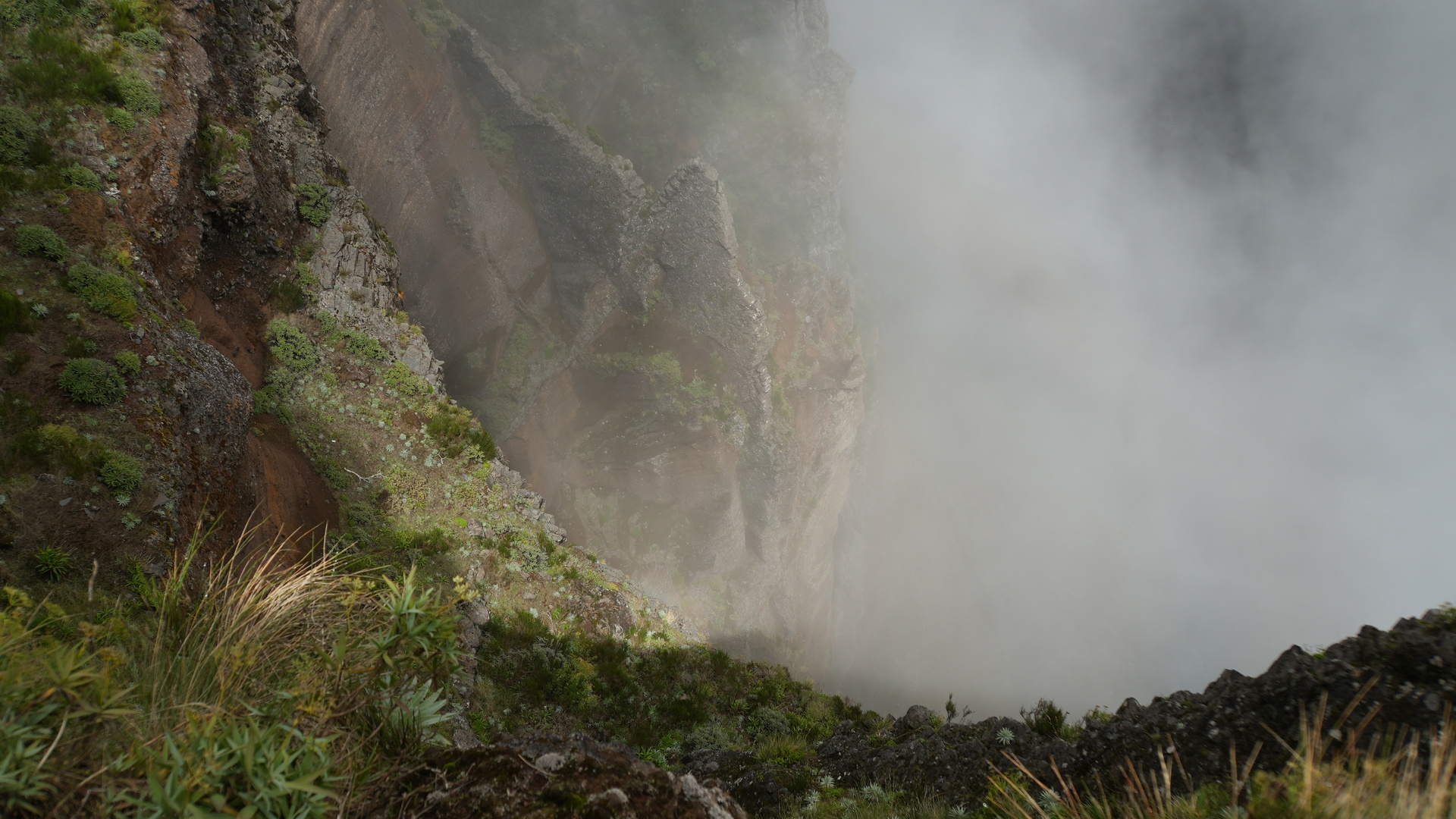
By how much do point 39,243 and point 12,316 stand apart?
4.26 ft

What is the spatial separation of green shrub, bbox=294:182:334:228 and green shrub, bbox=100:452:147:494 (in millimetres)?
7527

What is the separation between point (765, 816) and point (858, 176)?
159ft

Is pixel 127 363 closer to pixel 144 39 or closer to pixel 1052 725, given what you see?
pixel 144 39

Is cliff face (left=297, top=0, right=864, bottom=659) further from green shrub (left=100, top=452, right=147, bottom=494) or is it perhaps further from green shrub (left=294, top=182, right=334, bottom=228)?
green shrub (left=100, top=452, right=147, bottom=494)

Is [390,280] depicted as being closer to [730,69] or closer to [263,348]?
[263,348]

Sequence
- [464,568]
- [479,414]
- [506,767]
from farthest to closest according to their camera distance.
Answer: [479,414] → [464,568] → [506,767]

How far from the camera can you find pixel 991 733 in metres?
6.92

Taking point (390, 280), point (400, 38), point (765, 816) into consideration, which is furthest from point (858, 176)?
point (765, 816)

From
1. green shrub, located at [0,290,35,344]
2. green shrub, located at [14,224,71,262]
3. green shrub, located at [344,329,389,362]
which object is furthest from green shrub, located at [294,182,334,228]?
green shrub, located at [0,290,35,344]

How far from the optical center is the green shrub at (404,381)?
1129cm

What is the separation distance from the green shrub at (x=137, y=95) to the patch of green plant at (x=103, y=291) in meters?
3.14

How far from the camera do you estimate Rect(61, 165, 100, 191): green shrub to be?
7.53m

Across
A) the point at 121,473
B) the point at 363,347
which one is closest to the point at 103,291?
the point at 121,473

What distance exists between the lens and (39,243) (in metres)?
6.83
